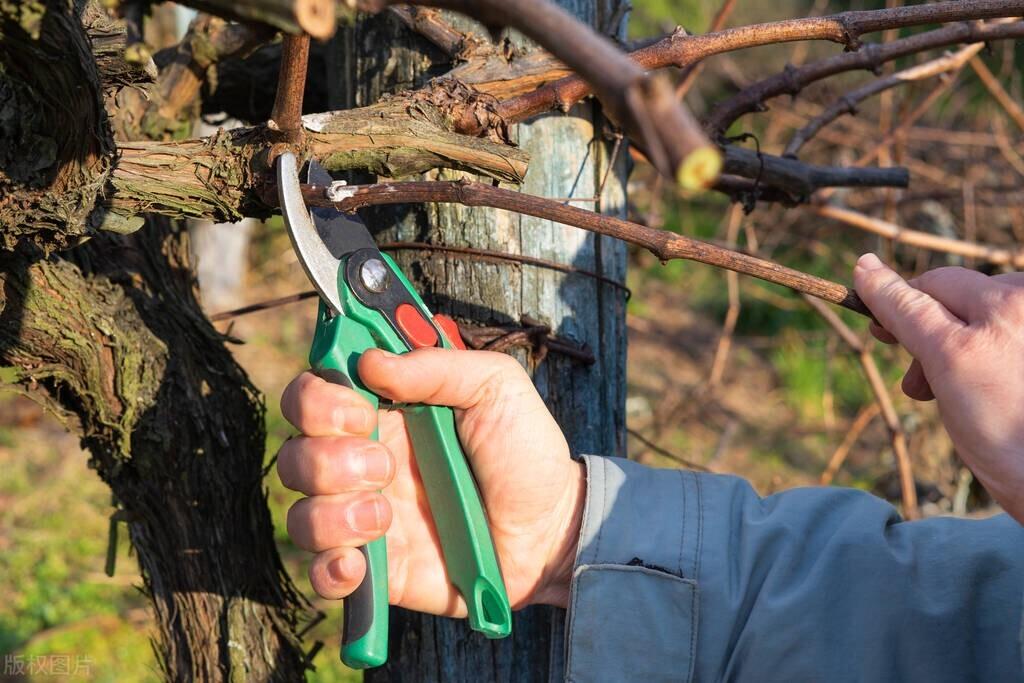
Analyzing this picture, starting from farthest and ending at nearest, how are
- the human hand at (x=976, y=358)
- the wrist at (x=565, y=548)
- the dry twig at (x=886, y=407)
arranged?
the dry twig at (x=886, y=407) < the wrist at (x=565, y=548) < the human hand at (x=976, y=358)

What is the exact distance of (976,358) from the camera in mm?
1001

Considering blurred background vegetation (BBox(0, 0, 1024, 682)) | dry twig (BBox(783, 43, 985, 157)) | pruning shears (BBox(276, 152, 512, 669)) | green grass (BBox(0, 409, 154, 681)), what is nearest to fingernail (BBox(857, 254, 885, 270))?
pruning shears (BBox(276, 152, 512, 669))

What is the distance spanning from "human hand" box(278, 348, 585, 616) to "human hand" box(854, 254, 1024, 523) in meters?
0.51

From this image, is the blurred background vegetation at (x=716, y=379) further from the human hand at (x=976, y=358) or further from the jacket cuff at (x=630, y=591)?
the human hand at (x=976, y=358)

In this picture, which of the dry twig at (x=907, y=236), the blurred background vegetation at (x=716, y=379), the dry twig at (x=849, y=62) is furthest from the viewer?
the blurred background vegetation at (x=716, y=379)

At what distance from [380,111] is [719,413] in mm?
4412

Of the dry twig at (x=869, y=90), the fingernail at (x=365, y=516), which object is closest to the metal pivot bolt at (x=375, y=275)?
the fingernail at (x=365, y=516)

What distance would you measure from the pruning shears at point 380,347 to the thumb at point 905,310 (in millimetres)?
566

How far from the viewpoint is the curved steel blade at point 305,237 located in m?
1.04

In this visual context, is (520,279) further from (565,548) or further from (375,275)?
(565,548)

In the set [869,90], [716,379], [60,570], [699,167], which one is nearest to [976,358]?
[699,167]

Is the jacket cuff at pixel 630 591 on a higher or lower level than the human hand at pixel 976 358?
lower

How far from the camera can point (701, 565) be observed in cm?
126

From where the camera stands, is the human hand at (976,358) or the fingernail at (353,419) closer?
the human hand at (976,358)
